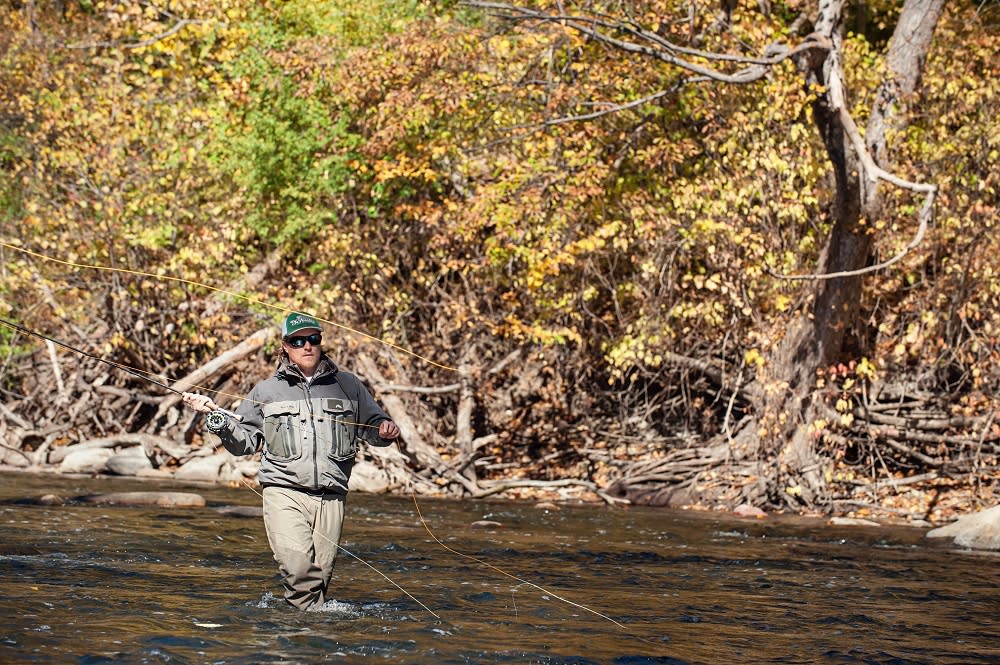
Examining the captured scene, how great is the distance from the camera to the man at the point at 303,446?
7.06 meters

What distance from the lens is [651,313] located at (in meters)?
17.0

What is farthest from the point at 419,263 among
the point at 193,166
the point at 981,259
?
the point at 981,259

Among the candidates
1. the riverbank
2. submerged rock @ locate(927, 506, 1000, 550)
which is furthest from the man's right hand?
the riverbank

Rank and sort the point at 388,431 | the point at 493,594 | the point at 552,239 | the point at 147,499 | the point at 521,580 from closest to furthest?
1. the point at 388,431
2. the point at 493,594
3. the point at 521,580
4. the point at 147,499
5. the point at 552,239

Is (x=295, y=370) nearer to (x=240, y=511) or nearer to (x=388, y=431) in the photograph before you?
(x=388, y=431)

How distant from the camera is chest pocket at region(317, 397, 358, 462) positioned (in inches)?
281

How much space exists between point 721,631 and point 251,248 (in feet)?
41.7

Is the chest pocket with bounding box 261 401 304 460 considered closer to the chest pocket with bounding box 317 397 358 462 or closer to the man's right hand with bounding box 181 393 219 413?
the chest pocket with bounding box 317 397 358 462

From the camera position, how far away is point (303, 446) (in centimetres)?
708

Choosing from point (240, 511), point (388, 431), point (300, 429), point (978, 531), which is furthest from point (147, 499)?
point (978, 531)

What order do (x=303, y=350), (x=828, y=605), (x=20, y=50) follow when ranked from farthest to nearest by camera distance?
(x=20, y=50) → (x=828, y=605) → (x=303, y=350)

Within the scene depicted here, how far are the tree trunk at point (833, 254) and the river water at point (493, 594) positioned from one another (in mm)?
2000

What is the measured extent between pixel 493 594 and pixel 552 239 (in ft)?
27.7

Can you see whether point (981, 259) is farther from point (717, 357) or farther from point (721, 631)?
point (721, 631)
